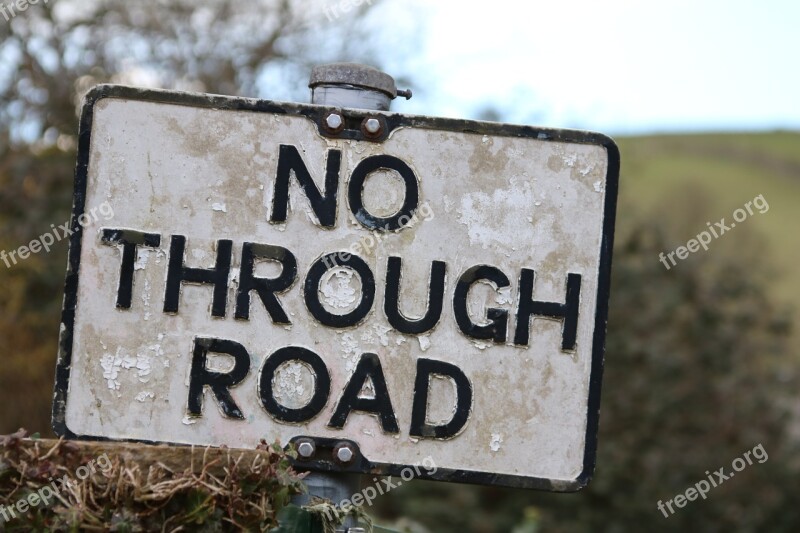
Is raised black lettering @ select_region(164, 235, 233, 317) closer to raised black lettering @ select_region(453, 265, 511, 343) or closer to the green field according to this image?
raised black lettering @ select_region(453, 265, 511, 343)

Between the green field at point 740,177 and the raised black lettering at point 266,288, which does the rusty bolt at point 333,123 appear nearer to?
the raised black lettering at point 266,288

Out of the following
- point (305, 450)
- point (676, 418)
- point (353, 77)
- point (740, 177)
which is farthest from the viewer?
point (740, 177)

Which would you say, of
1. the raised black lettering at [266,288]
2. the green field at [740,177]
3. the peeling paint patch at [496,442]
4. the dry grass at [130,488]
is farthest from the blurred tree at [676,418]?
the green field at [740,177]

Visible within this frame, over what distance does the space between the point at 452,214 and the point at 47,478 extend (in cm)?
65

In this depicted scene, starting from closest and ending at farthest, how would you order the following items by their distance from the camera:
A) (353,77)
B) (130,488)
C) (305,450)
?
1. (130,488)
2. (305,450)
3. (353,77)

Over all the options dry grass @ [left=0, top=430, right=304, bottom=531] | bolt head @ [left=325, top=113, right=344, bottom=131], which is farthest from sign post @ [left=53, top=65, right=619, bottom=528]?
dry grass @ [left=0, top=430, right=304, bottom=531]

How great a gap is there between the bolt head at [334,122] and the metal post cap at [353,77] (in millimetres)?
100

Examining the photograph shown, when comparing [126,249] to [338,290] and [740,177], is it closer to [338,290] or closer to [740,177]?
[338,290]

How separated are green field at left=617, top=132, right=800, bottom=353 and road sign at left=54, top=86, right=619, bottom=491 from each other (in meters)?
16.9

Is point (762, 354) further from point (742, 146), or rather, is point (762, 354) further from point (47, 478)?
point (742, 146)

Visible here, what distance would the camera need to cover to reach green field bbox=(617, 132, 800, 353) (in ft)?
68.6

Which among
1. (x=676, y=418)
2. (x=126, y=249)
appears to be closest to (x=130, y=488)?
(x=126, y=249)

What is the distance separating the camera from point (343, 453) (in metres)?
1.46

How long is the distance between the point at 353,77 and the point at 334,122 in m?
0.11
